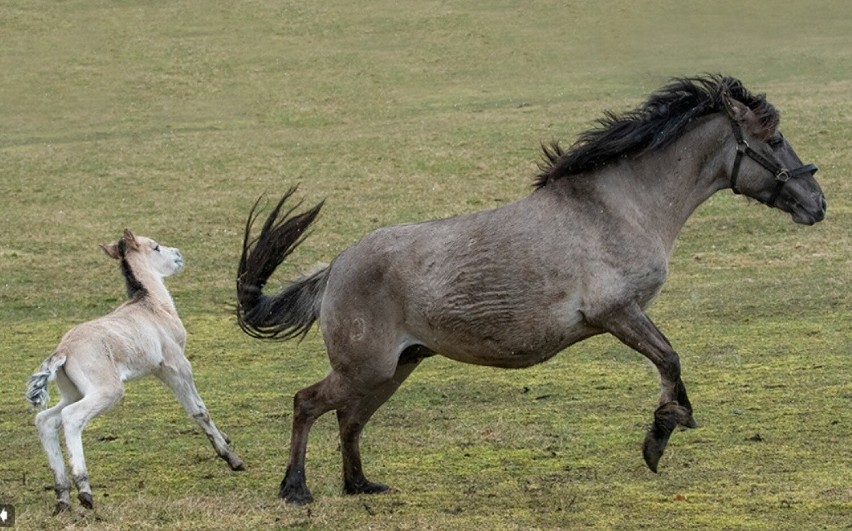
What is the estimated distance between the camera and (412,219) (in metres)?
24.0

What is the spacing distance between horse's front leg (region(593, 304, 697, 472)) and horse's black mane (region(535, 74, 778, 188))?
46.6 inches

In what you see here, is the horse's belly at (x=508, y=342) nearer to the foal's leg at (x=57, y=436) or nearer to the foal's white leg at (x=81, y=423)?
the foal's white leg at (x=81, y=423)

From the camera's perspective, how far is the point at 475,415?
1262cm

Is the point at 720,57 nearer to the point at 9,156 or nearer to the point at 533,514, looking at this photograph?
the point at 9,156

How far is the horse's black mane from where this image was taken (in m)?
9.91

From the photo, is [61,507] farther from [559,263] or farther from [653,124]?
[653,124]

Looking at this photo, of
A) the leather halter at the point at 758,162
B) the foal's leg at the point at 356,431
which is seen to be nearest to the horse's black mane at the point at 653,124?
the leather halter at the point at 758,162

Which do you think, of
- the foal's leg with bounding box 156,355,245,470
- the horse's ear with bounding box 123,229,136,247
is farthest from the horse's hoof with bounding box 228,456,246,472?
the horse's ear with bounding box 123,229,136,247

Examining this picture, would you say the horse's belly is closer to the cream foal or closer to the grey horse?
the grey horse

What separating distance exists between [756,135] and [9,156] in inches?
903

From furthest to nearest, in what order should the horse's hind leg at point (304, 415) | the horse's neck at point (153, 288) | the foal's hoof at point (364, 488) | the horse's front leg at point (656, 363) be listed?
1. the horse's neck at point (153, 288)
2. the foal's hoof at point (364, 488)
3. the horse's hind leg at point (304, 415)
4. the horse's front leg at point (656, 363)

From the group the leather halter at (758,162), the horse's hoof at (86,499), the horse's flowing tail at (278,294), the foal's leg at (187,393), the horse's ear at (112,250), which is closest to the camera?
the horse's hoof at (86,499)

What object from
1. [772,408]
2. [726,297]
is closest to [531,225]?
[772,408]

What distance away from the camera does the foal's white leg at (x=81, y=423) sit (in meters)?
9.18
